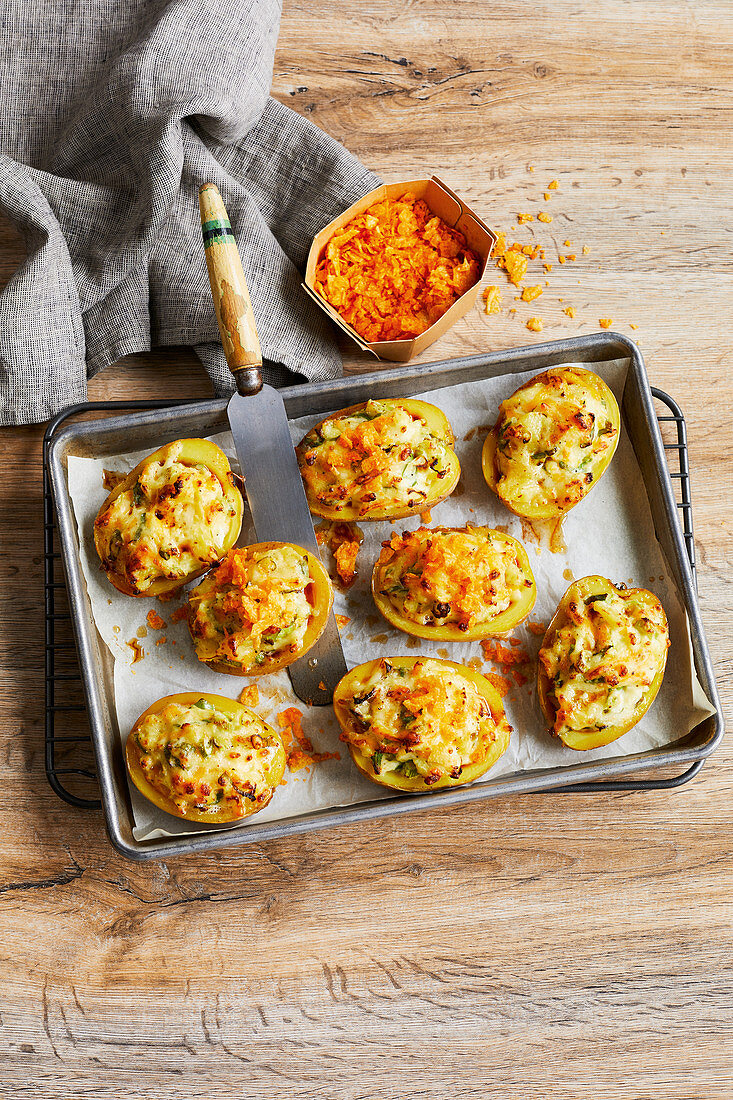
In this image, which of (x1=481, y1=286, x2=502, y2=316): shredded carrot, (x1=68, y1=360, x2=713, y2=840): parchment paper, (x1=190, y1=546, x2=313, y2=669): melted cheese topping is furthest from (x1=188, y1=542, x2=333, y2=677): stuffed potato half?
(x1=481, y1=286, x2=502, y2=316): shredded carrot

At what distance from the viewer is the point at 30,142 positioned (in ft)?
8.35

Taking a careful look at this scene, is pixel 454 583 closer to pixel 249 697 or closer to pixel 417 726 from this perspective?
pixel 417 726

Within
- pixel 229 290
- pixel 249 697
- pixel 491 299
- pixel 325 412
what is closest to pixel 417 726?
pixel 249 697

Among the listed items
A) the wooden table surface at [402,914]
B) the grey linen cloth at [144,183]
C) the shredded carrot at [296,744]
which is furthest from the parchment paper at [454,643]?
the grey linen cloth at [144,183]

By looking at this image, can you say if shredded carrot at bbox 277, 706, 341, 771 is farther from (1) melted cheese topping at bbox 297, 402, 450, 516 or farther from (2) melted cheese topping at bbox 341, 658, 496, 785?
(1) melted cheese topping at bbox 297, 402, 450, 516

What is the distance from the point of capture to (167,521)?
2197mm

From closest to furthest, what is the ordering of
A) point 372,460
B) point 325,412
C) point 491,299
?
point 372,460
point 325,412
point 491,299

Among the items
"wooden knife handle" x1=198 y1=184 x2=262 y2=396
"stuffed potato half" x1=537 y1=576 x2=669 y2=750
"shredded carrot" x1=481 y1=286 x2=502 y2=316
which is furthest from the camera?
"shredded carrot" x1=481 y1=286 x2=502 y2=316

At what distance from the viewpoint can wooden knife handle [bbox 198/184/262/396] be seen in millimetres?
2098

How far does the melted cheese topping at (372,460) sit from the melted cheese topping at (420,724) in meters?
0.49

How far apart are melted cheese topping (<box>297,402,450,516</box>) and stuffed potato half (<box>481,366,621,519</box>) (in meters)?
0.20

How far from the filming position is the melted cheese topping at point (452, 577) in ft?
7.25

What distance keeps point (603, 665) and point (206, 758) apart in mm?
1064

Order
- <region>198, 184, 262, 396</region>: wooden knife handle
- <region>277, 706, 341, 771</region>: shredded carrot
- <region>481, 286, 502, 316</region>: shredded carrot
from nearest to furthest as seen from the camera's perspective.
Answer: <region>198, 184, 262, 396</region>: wooden knife handle, <region>277, 706, 341, 771</region>: shredded carrot, <region>481, 286, 502, 316</region>: shredded carrot
